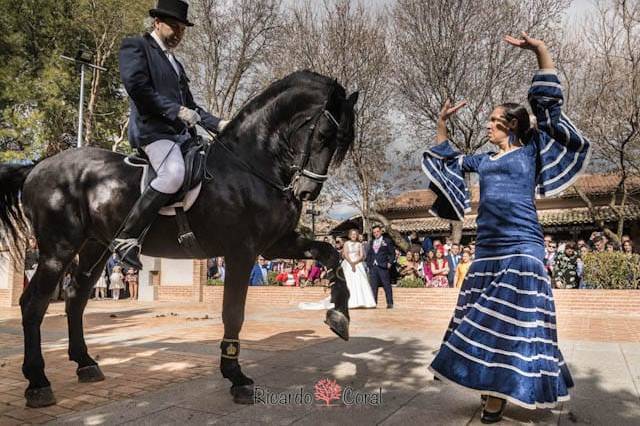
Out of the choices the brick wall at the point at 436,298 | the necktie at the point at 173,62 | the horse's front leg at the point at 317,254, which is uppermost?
the necktie at the point at 173,62

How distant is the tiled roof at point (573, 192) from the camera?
2710cm

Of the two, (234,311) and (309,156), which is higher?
(309,156)

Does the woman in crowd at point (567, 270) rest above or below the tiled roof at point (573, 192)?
below

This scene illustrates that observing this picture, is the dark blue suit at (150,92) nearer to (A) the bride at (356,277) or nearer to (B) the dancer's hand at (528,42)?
(B) the dancer's hand at (528,42)

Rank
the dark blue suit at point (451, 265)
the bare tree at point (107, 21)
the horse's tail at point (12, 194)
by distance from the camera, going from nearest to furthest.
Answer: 1. the horse's tail at point (12, 194)
2. the dark blue suit at point (451, 265)
3. the bare tree at point (107, 21)

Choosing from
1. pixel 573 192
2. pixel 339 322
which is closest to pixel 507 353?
pixel 339 322

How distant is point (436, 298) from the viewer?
13820mm

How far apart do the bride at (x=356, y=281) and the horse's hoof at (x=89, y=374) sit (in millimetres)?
8849

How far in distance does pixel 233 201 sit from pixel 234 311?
88 cm

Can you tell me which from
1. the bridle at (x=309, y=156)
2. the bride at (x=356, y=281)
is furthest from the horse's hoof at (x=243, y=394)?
the bride at (x=356, y=281)

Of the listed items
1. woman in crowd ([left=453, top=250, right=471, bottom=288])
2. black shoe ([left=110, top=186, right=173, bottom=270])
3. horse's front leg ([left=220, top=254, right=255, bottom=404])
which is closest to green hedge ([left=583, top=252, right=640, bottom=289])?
woman in crowd ([left=453, top=250, right=471, bottom=288])

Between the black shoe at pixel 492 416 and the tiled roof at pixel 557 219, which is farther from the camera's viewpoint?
the tiled roof at pixel 557 219

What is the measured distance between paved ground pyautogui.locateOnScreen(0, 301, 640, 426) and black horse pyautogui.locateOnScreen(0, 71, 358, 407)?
1.00ft

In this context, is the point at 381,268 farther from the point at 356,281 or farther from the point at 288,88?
the point at 288,88
